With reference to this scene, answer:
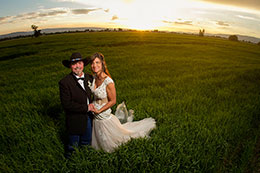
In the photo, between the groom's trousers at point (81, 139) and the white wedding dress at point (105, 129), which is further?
the groom's trousers at point (81, 139)

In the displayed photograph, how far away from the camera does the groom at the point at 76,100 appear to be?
7.55 ft

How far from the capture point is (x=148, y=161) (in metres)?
2.40

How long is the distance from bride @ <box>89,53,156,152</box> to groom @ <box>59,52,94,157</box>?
0.41ft

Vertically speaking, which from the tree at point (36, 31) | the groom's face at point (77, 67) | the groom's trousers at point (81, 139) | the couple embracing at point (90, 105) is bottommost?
the groom's trousers at point (81, 139)

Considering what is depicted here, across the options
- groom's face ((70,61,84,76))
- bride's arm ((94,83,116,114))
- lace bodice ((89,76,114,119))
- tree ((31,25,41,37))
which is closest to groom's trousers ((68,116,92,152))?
lace bodice ((89,76,114,119))

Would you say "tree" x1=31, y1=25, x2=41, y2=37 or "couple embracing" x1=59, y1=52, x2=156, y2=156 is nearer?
"couple embracing" x1=59, y1=52, x2=156, y2=156

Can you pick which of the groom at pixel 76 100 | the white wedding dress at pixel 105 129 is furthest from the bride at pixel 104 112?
the groom at pixel 76 100

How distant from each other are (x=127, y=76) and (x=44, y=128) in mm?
5215

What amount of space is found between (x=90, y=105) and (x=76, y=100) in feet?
0.79

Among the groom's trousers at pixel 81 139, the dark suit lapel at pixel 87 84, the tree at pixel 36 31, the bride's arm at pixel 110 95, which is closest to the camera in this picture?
the bride's arm at pixel 110 95

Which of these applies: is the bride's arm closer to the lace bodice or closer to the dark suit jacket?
the lace bodice

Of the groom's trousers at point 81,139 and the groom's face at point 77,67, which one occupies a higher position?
the groom's face at point 77,67

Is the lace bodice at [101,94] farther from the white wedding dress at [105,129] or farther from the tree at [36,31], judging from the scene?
the tree at [36,31]

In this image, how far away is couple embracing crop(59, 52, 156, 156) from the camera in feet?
7.59
